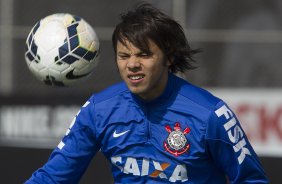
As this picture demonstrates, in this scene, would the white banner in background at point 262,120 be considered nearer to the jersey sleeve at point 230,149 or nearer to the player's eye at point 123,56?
the jersey sleeve at point 230,149

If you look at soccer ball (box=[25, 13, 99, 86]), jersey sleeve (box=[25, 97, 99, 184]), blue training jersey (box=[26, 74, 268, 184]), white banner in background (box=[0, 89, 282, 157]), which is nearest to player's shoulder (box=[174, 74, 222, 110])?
blue training jersey (box=[26, 74, 268, 184])

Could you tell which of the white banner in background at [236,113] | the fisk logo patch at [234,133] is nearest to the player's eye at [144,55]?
the fisk logo patch at [234,133]

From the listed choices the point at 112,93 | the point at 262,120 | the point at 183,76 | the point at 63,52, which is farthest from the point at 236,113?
the point at 112,93

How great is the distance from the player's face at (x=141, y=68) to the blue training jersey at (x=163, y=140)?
4.7 inches

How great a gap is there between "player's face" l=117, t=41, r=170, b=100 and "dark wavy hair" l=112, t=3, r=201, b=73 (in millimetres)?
30

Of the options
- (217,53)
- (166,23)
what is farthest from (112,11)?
(166,23)

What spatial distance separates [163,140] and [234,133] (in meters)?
0.34

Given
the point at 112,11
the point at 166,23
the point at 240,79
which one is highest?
the point at 166,23

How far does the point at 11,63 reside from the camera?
883 centimetres

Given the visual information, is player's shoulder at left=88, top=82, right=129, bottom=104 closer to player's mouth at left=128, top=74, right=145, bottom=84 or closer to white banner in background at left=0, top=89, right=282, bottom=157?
player's mouth at left=128, top=74, right=145, bottom=84

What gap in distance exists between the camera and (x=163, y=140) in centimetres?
403

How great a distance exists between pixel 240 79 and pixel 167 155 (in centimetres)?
453

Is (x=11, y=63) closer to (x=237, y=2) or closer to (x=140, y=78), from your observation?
(x=237, y=2)

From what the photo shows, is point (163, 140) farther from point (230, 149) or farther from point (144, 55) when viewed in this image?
point (144, 55)
